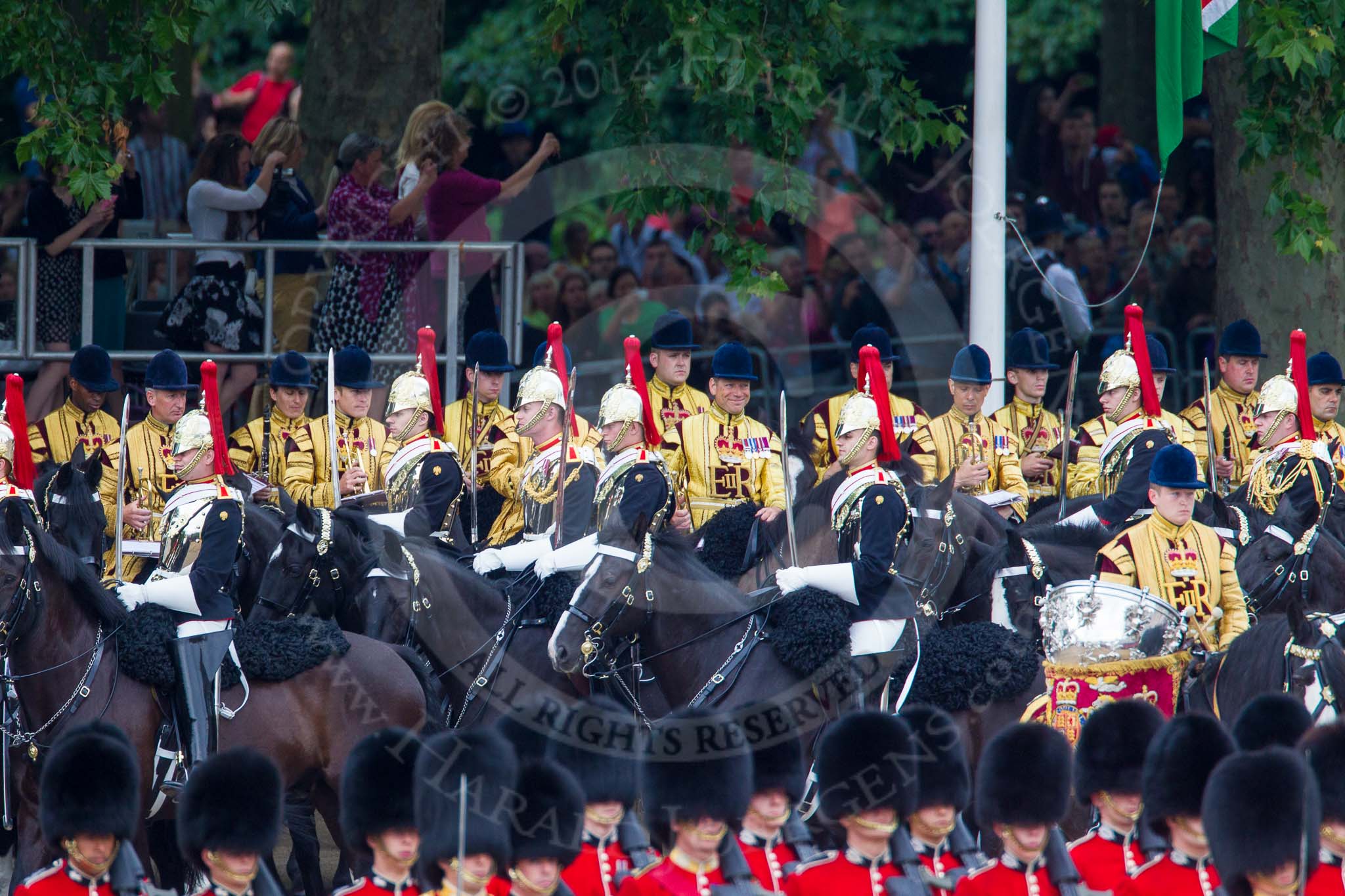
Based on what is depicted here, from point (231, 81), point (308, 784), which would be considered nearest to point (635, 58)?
point (308, 784)

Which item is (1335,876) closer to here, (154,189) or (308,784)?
(308,784)

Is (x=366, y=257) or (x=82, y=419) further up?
(x=366, y=257)

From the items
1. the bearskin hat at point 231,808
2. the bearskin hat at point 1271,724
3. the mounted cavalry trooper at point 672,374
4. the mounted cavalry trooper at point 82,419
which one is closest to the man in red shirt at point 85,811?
the bearskin hat at point 231,808

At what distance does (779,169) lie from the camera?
13625 mm

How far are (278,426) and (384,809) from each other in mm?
5316

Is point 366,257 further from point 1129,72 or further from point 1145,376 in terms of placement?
point 1129,72

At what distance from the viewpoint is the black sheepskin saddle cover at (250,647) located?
927 cm

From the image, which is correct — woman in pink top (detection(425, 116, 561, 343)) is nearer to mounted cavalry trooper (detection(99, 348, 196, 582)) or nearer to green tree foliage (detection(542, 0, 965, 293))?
green tree foliage (detection(542, 0, 965, 293))

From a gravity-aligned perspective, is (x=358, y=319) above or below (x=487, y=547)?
above

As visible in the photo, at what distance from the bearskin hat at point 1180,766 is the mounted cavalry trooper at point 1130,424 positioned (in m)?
3.70

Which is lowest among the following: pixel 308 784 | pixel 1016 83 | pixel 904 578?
pixel 308 784

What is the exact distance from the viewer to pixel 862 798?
7.59 meters

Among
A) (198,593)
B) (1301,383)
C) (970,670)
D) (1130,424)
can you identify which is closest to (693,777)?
(970,670)

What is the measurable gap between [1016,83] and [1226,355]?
6436 mm
